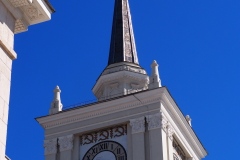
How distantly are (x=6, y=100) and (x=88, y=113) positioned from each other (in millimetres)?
20888

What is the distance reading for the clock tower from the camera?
92.0 feet

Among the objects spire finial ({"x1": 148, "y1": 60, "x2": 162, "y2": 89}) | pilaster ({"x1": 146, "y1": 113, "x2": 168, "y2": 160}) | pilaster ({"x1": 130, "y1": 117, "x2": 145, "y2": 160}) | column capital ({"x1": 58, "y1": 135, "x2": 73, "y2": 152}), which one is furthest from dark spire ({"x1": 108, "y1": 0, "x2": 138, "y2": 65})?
pilaster ({"x1": 146, "y1": 113, "x2": 168, "y2": 160})

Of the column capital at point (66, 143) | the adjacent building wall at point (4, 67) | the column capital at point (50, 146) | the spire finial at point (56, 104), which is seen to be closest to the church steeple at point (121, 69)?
the spire finial at point (56, 104)

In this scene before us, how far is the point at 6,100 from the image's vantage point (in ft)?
29.0

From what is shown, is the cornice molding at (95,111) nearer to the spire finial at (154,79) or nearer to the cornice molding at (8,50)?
the spire finial at (154,79)

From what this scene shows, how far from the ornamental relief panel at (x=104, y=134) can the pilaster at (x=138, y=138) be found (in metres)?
0.58

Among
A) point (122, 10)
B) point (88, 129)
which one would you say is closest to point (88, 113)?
point (88, 129)

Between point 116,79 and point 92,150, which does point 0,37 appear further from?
point 116,79

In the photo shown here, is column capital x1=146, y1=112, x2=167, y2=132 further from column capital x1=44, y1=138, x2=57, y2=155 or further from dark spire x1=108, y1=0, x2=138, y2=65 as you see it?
dark spire x1=108, y1=0, x2=138, y2=65

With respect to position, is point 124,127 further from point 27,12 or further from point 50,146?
point 27,12

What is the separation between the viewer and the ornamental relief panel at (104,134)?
28812 millimetres

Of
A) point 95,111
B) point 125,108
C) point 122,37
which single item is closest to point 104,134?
point 95,111

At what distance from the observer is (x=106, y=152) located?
2852 cm

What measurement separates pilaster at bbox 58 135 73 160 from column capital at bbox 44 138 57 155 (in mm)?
228
